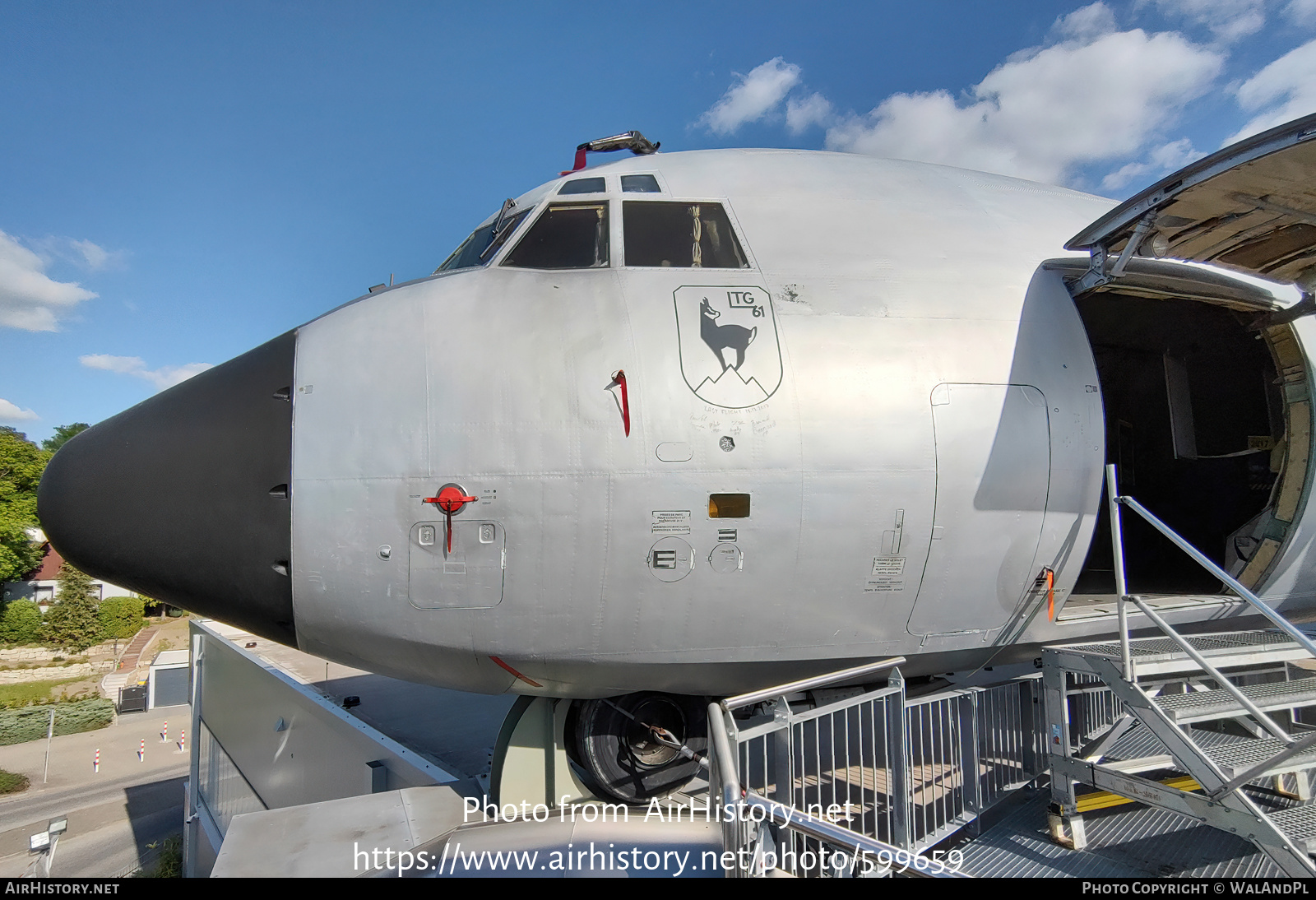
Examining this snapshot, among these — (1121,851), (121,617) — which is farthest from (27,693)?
(1121,851)

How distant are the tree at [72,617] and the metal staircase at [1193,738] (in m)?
53.5

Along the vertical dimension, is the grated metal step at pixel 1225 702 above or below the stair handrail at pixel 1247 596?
below

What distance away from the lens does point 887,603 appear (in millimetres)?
4980

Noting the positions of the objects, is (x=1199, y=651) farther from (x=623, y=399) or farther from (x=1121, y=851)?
(x=623, y=399)

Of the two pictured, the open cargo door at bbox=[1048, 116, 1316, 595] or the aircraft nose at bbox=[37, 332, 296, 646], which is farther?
the open cargo door at bbox=[1048, 116, 1316, 595]

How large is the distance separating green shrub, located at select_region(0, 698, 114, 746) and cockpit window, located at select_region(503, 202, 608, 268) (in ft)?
126

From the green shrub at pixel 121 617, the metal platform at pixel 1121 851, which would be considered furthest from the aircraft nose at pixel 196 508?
the green shrub at pixel 121 617

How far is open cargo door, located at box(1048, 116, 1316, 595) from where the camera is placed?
15.9 feet

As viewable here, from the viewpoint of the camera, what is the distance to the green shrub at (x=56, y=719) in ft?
97.3

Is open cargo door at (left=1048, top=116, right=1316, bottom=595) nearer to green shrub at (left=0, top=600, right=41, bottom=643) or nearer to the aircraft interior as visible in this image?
the aircraft interior

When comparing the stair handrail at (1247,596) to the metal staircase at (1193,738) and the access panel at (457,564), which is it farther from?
the access panel at (457,564)

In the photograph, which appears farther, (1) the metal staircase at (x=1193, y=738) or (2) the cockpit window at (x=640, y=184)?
(2) the cockpit window at (x=640, y=184)

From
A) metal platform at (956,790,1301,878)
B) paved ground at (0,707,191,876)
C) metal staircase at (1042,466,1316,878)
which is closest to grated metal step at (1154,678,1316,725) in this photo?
metal staircase at (1042,466,1316,878)

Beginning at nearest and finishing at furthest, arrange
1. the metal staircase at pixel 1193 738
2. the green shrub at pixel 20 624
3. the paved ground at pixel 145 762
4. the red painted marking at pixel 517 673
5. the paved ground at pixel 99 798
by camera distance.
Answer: the metal staircase at pixel 1193 738 → the red painted marking at pixel 517 673 → the paved ground at pixel 145 762 → the paved ground at pixel 99 798 → the green shrub at pixel 20 624
